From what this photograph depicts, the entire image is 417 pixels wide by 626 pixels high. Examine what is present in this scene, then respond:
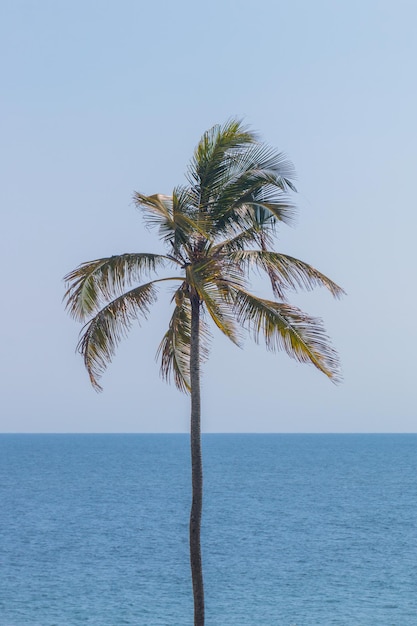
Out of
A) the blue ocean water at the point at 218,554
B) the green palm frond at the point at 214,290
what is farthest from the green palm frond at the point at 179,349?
the blue ocean water at the point at 218,554

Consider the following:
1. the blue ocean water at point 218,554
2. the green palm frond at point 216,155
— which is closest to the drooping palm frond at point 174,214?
the green palm frond at point 216,155

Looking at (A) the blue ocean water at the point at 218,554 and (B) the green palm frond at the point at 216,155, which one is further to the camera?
(A) the blue ocean water at the point at 218,554

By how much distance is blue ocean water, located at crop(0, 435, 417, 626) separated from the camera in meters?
52.5

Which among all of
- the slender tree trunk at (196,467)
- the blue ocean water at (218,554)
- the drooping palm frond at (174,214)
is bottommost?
the blue ocean water at (218,554)

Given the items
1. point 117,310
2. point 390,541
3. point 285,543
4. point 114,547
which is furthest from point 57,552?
point 117,310

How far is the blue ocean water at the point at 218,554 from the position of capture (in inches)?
2068

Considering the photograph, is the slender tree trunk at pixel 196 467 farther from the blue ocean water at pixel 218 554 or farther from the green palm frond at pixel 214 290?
the blue ocean water at pixel 218 554

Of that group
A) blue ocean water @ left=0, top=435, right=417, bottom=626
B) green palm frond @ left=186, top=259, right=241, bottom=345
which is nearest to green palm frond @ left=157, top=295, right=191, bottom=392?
green palm frond @ left=186, top=259, right=241, bottom=345

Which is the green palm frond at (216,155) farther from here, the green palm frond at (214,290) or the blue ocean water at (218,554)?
the blue ocean water at (218,554)

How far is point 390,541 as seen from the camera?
82.1 m

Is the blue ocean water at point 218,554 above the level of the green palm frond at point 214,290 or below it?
below

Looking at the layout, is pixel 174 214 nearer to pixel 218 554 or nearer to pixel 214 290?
pixel 214 290

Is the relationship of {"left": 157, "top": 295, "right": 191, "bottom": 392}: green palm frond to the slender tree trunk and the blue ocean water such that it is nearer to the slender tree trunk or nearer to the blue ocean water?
the slender tree trunk

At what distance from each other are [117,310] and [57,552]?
205ft
